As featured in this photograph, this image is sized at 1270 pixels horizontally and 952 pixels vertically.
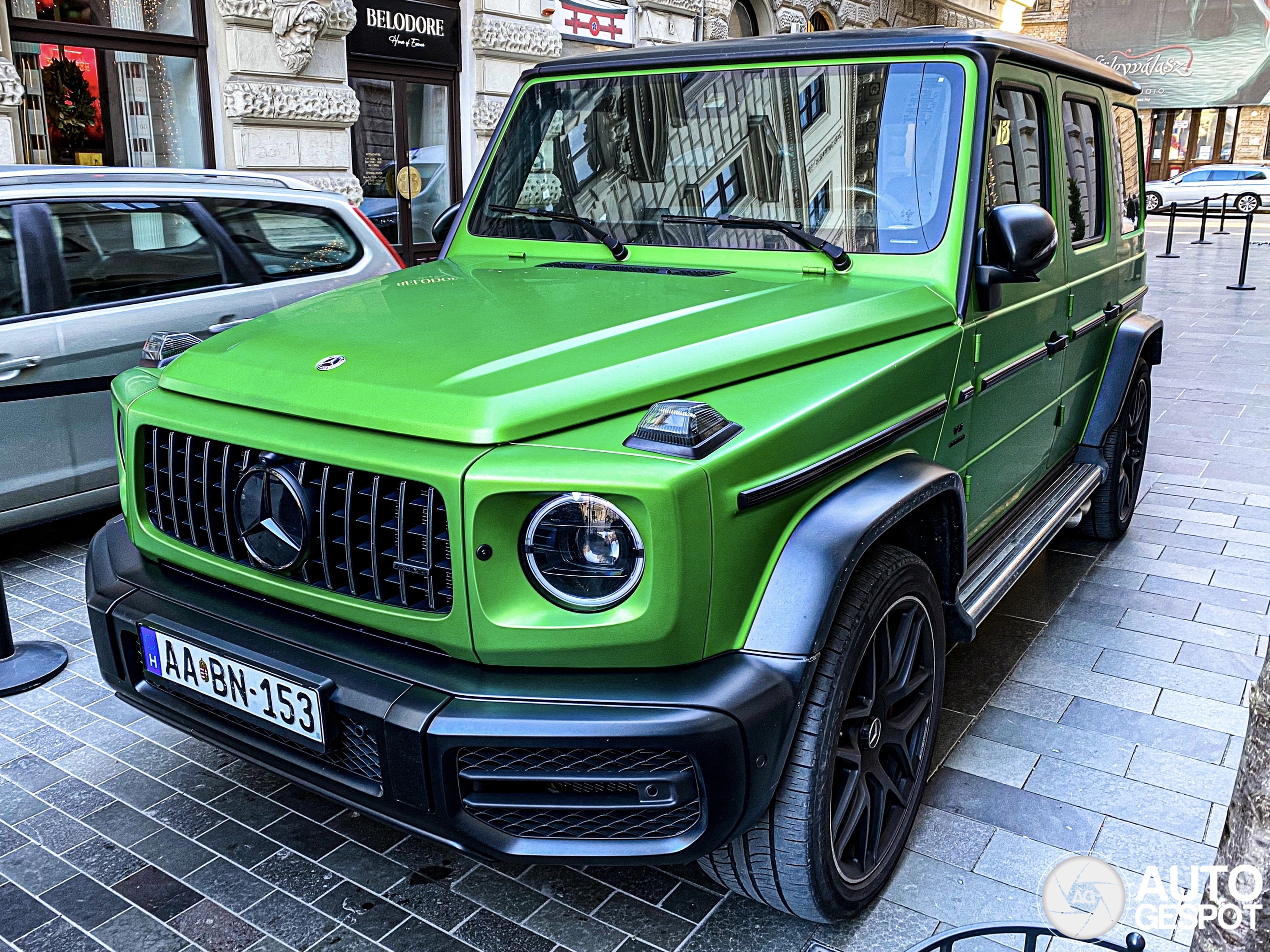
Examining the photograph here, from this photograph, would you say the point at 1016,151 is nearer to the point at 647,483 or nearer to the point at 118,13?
the point at 647,483

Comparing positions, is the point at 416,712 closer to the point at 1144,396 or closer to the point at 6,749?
the point at 6,749

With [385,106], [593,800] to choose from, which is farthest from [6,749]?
[385,106]

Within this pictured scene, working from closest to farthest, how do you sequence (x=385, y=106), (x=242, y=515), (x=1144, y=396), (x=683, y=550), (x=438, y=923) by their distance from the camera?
(x=683, y=550), (x=242, y=515), (x=438, y=923), (x=1144, y=396), (x=385, y=106)

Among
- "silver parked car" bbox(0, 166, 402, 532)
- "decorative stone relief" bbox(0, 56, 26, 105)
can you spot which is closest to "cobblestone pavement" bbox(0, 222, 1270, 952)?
"silver parked car" bbox(0, 166, 402, 532)

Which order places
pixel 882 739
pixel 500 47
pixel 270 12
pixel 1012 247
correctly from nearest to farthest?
pixel 882 739
pixel 1012 247
pixel 270 12
pixel 500 47

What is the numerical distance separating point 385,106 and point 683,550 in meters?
10.4

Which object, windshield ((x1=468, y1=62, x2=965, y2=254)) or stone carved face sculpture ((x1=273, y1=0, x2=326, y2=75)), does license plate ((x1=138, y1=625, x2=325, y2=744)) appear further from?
stone carved face sculpture ((x1=273, y1=0, x2=326, y2=75))

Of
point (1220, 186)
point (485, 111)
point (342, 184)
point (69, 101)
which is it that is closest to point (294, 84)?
point (342, 184)

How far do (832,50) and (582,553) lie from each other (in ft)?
6.29

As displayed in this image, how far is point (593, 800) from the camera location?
6.73 ft

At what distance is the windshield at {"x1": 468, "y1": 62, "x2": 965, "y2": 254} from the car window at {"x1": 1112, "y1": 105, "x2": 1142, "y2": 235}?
6.45 ft

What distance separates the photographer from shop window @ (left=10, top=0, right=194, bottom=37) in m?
8.43

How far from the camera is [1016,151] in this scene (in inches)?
134

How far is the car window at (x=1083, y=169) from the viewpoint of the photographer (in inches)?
157
